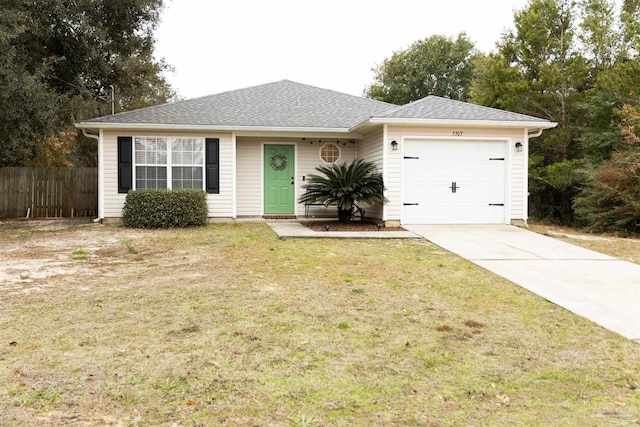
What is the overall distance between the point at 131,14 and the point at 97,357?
493 inches

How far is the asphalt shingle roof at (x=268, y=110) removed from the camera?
39.5 ft

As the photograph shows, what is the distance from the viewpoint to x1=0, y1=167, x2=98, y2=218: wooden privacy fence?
14.2 metres

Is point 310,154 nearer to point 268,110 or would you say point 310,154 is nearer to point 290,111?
point 290,111

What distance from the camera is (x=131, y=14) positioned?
13.4m

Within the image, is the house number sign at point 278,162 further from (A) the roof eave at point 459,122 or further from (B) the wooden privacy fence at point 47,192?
(B) the wooden privacy fence at point 47,192

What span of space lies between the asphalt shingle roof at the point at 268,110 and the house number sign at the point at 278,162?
3.34ft

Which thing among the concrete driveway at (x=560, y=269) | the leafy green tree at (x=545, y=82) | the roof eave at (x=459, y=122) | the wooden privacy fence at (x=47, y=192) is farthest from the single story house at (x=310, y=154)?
the leafy green tree at (x=545, y=82)

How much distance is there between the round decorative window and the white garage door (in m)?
2.78

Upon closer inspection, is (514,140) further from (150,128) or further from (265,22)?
(265,22)

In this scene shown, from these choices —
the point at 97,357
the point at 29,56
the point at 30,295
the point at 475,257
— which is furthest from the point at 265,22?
the point at 97,357

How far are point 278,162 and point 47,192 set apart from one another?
6.94 metres

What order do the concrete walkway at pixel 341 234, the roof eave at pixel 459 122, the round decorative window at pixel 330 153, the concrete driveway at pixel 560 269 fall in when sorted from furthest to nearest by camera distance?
the round decorative window at pixel 330 153
the roof eave at pixel 459 122
the concrete walkway at pixel 341 234
the concrete driveway at pixel 560 269

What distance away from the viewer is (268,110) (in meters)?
13.5

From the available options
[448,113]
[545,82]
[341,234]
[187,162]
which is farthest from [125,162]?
[545,82]
